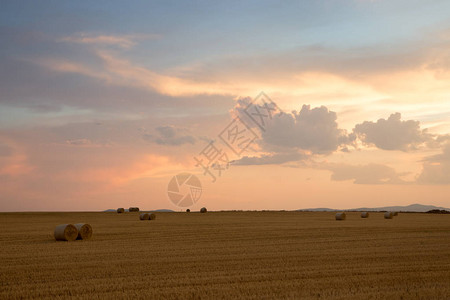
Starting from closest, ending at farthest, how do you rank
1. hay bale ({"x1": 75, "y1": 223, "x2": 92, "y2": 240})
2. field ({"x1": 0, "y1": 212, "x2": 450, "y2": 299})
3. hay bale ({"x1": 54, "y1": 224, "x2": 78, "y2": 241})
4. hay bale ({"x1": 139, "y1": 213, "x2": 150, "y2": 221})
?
field ({"x1": 0, "y1": 212, "x2": 450, "y2": 299})
hay bale ({"x1": 54, "y1": 224, "x2": 78, "y2": 241})
hay bale ({"x1": 75, "y1": 223, "x2": 92, "y2": 240})
hay bale ({"x1": 139, "y1": 213, "x2": 150, "y2": 221})

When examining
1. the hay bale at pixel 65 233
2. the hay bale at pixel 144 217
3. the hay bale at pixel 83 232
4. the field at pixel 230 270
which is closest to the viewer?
the field at pixel 230 270

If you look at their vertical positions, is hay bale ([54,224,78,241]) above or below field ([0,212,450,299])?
above

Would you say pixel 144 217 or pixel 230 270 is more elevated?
pixel 144 217

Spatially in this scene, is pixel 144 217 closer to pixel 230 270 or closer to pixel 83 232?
pixel 83 232

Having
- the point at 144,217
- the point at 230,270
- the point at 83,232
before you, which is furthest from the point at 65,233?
the point at 144,217

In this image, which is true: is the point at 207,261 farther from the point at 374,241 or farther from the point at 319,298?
the point at 374,241

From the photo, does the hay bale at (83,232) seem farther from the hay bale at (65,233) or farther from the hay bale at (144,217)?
the hay bale at (144,217)

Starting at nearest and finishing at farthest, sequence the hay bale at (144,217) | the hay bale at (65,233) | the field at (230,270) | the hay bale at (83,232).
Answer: the field at (230,270), the hay bale at (65,233), the hay bale at (83,232), the hay bale at (144,217)

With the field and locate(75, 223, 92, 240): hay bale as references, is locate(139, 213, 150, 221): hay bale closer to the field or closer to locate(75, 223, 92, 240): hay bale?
locate(75, 223, 92, 240): hay bale

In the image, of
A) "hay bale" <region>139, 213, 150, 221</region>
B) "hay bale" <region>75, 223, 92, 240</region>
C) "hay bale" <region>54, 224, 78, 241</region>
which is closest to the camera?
"hay bale" <region>54, 224, 78, 241</region>

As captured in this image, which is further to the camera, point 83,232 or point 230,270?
point 83,232

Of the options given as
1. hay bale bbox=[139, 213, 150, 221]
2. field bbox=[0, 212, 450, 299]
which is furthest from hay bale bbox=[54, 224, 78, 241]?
hay bale bbox=[139, 213, 150, 221]

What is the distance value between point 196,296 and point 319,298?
8.75 feet

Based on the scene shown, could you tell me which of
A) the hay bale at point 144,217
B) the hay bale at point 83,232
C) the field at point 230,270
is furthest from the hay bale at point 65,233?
the hay bale at point 144,217
